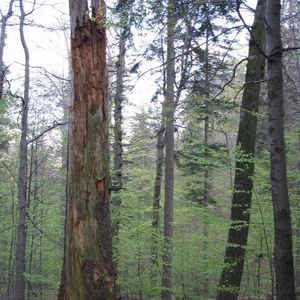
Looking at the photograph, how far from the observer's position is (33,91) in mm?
11570

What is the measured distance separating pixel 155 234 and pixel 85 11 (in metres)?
6.65

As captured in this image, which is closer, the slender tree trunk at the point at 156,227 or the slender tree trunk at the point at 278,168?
the slender tree trunk at the point at 278,168

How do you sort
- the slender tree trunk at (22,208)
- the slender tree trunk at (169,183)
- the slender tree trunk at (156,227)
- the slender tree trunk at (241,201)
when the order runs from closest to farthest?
the slender tree trunk at (241,201), the slender tree trunk at (22,208), the slender tree trunk at (156,227), the slender tree trunk at (169,183)

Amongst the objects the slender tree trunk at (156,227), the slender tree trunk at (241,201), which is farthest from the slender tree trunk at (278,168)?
the slender tree trunk at (156,227)

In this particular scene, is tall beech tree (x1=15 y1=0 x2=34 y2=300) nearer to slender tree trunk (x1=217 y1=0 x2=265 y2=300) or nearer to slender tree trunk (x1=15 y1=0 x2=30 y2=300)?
slender tree trunk (x1=15 y1=0 x2=30 y2=300)

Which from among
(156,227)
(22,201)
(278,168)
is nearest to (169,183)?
(156,227)

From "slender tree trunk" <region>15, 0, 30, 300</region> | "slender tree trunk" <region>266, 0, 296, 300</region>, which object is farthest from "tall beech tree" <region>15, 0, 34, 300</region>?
"slender tree trunk" <region>266, 0, 296, 300</region>

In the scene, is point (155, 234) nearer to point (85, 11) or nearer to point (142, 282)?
point (142, 282)

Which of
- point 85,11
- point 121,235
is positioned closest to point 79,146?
point 85,11

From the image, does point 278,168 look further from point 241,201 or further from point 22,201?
point 22,201

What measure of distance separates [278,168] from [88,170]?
2.08 meters

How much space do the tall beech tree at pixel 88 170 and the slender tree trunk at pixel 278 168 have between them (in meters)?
1.81

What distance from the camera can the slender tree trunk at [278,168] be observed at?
336cm

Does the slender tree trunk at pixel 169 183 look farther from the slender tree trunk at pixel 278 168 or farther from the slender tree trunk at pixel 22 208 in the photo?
the slender tree trunk at pixel 278 168
